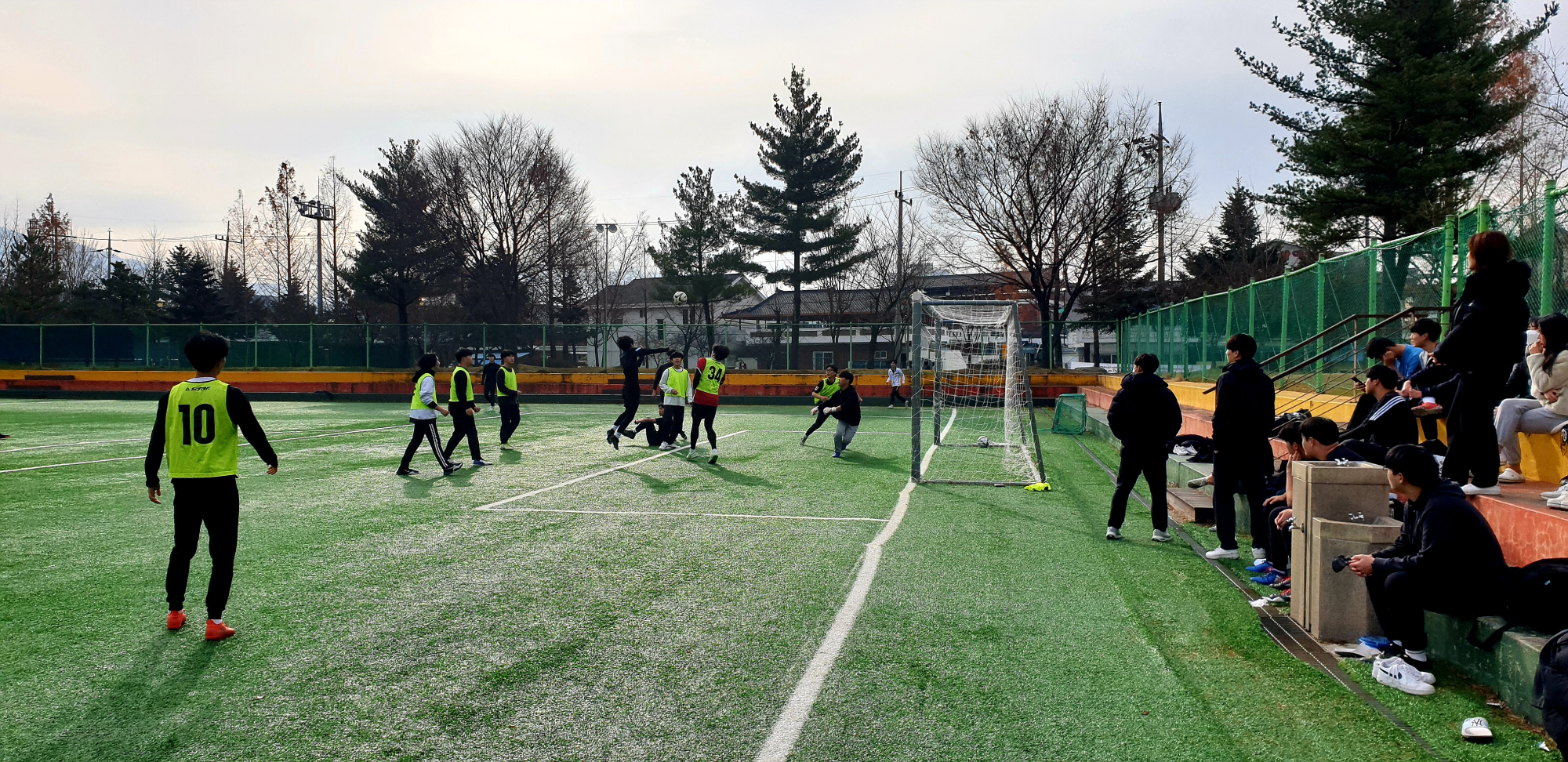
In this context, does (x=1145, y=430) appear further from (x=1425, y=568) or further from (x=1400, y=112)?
(x=1400, y=112)

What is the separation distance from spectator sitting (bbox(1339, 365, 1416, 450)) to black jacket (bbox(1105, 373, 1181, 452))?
4.36ft

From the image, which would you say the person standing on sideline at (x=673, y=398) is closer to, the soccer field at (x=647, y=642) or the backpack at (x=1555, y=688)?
the soccer field at (x=647, y=642)

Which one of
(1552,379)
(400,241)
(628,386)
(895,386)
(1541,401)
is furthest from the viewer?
(400,241)

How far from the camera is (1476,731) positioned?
11.8 ft

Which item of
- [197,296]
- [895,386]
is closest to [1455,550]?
[895,386]

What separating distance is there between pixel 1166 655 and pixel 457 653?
3.92m

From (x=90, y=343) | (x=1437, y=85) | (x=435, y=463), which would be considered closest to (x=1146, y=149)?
(x=1437, y=85)

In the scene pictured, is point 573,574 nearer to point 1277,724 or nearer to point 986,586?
point 986,586

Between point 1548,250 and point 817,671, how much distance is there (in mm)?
7122

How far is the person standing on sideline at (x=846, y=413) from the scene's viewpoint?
1408 cm

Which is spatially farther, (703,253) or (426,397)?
(703,253)

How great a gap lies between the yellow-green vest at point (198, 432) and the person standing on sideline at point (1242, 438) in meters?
7.00

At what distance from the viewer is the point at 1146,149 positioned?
32281mm

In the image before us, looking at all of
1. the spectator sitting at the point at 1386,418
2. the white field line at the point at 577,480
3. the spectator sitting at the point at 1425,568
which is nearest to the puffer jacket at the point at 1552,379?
the spectator sitting at the point at 1386,418
